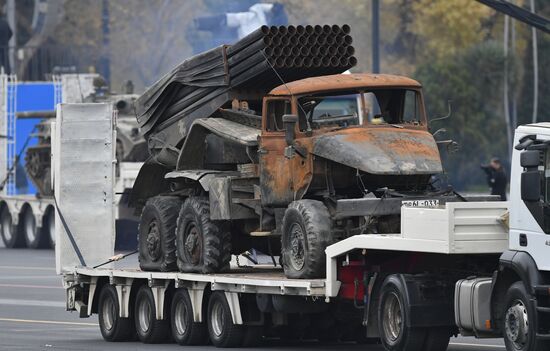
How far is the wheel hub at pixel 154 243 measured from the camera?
20.8m

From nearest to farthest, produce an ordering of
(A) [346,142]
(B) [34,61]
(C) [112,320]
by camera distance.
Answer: (A) [346,142] < (C) [112,320] < (B) [34,61]

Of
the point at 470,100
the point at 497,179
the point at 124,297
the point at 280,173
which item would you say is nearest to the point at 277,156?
the point at 280,173

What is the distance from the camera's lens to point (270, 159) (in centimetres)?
1875

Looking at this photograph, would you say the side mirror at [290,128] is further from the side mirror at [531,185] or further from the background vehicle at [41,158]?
the background vehicle at [41,158]

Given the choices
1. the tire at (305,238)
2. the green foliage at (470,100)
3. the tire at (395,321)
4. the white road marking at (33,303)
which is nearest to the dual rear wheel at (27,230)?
the white road marking at (33,303)

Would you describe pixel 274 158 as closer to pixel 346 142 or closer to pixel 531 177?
pixel 346 142

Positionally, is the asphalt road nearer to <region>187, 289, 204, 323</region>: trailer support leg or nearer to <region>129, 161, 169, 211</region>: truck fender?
<region>187, 289, 204, 323</region>: trailer support leg

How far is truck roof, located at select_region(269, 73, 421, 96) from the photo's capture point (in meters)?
18.5

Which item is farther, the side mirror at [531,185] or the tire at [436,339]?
the tire at [436,339]

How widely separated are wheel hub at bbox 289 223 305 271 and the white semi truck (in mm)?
288

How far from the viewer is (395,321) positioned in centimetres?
1606

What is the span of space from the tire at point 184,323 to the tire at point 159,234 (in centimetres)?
70

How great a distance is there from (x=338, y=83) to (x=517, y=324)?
4835 mm

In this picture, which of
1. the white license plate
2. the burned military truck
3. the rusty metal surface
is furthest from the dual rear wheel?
the white license plate
